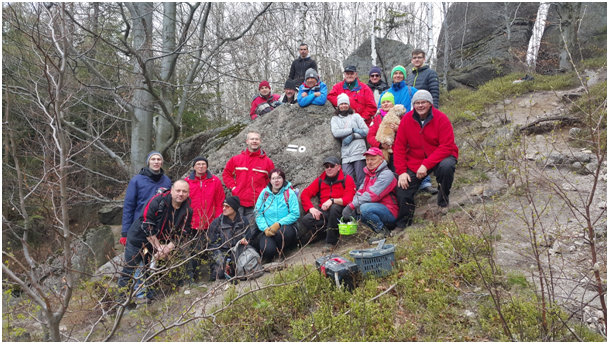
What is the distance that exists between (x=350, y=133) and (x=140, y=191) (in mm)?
3679

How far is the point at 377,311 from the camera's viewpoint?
3324 millimetres

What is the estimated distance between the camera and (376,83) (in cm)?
728

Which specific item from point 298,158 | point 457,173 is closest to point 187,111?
point 298,158

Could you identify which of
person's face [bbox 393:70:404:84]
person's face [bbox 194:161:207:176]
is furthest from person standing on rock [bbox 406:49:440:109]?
person's face [bbox 194:161:207:176]

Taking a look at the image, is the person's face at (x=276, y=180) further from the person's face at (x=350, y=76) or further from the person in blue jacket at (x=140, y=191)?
the person's face at (x=350, y=76)

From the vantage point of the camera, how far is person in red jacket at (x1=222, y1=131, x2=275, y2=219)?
5926mm

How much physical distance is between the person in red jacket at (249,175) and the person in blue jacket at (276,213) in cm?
36

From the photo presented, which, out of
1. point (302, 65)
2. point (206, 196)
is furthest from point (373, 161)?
point (302, 65)

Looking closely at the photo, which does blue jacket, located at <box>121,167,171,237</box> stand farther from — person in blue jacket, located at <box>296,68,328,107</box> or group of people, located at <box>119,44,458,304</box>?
person in blue jacket, located at <box>296,68,328,107</box>

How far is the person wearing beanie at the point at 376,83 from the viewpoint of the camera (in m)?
7.13

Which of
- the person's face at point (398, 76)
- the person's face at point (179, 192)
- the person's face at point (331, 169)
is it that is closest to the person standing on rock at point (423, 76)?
the person's face at point (398, 76)

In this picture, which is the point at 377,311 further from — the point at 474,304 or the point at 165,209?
the point at 165,209

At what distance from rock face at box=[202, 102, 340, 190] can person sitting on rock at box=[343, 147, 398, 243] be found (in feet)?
4.70

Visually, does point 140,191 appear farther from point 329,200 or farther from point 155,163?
point 329,200
